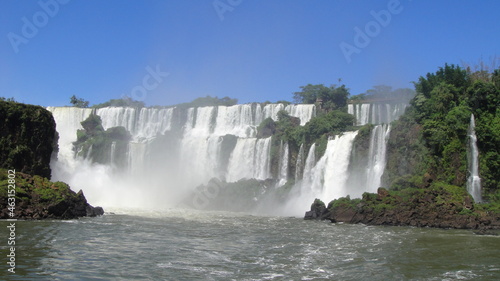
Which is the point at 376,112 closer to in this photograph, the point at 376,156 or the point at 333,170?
the point at 333,170

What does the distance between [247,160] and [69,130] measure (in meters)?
31.9

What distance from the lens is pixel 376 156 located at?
3962cm

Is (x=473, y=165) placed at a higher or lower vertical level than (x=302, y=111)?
lower

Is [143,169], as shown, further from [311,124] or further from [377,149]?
[377,149]

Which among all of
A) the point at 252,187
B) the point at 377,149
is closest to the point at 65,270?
the point at 377,149

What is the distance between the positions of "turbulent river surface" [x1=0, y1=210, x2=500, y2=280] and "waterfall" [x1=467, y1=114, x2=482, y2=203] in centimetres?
645

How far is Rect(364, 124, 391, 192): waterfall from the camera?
38750 mm

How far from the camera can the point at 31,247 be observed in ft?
52.7

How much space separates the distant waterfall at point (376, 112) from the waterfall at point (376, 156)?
19.2 m

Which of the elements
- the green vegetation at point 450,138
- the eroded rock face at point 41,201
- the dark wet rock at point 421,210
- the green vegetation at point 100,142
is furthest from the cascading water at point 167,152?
the dark wet rock at point 421,210

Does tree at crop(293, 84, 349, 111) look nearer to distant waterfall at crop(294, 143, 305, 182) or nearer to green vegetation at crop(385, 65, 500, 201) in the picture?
distant waterfall at crop(294, 143, 305, 182)

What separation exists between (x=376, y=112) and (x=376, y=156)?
22209 mm

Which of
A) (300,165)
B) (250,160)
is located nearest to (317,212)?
(300,165)

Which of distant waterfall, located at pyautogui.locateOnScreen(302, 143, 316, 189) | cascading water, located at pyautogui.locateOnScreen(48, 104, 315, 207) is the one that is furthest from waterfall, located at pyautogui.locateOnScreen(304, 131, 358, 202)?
cascading water, located at pyautogui.locateOnScreen(48, 104, 315, 207)
